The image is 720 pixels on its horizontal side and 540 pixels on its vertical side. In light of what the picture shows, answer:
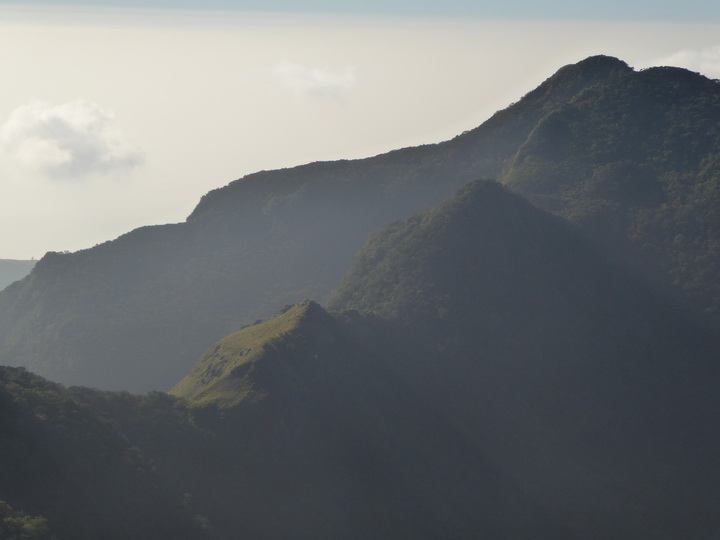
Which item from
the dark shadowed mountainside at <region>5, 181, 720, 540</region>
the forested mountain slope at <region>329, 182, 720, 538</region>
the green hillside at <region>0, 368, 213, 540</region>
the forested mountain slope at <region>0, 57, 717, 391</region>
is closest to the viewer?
the green hillside at <region>0, 368, 213, 540</region>

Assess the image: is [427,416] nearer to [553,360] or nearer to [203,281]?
[553,360]

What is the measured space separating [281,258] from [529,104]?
5174 cm

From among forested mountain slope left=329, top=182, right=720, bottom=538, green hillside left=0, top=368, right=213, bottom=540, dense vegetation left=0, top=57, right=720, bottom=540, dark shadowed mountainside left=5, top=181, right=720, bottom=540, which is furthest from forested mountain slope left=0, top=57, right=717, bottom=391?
green hillside left=0, top=368, right=213, bottom=540

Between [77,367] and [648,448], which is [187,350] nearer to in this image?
[77,367]

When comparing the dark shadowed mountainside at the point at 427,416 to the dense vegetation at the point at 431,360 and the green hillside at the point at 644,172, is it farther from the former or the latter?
the green hillside at the point at 644,172

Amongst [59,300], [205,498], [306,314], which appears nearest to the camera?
[205,498]

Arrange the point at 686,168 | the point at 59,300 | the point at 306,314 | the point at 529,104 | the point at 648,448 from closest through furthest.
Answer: the point at 306,314 < the point at 648,448 < the point at 686,168 < the point at 59,300 < the point at 529,104

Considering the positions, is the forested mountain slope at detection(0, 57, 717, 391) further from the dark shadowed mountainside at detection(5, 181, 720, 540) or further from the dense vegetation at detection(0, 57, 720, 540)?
the dark shadowed mountainside at detection(5, 181, 720, 540)

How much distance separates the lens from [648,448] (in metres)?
127

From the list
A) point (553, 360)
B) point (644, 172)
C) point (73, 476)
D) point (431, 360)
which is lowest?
point (553, 360)

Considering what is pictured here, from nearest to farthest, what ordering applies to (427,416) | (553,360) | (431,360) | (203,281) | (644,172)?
(427,416)
(431,360)
(553,360)
(644,172)
(203,281)

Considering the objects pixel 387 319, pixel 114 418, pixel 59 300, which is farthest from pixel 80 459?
pixel 59 300

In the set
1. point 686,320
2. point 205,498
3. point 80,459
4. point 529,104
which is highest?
point 529,104

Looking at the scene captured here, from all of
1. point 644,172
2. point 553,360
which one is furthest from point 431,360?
point 644,172
